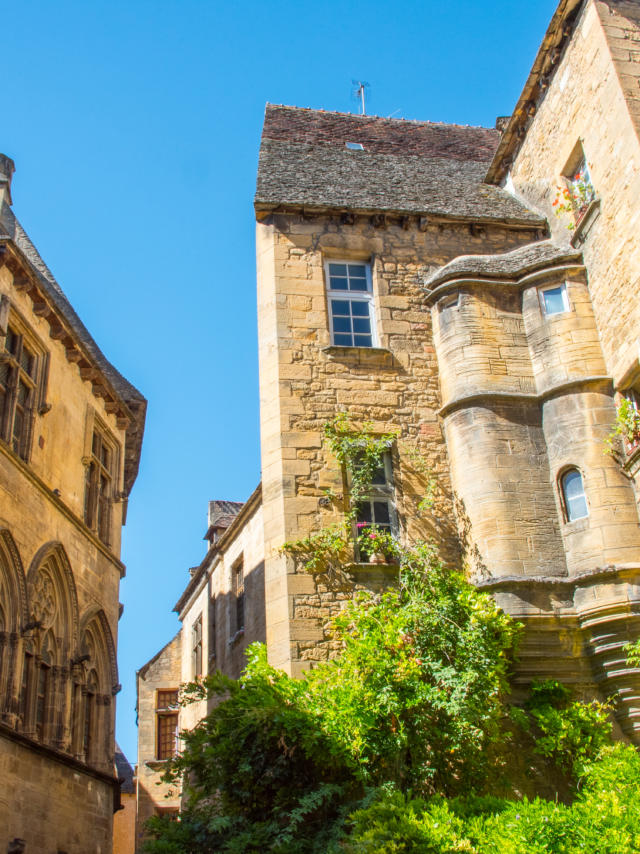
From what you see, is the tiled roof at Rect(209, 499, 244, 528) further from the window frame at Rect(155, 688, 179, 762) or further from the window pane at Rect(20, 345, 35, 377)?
the window pane at Rect(20, 345, 35, 377)

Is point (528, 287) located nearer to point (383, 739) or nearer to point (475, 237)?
point (475, 237)

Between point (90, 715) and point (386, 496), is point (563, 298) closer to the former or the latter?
point (386, 496)

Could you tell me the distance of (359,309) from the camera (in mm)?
13219

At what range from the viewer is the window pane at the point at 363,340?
13.0m

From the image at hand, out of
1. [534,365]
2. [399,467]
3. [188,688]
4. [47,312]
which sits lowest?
[188,688]

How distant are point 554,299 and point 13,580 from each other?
831cm

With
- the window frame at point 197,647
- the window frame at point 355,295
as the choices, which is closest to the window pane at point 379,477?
the window frame at point 355,295

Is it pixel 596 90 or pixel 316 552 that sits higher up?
pixel 596 90

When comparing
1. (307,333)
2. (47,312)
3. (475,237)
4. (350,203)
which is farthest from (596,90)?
(47,312)

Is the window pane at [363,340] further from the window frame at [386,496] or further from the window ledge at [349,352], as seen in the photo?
the window frame at [386,496]

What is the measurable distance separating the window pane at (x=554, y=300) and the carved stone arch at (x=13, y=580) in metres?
7.89

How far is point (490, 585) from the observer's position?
35.4 ft

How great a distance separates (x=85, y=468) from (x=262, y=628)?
422 centimetres

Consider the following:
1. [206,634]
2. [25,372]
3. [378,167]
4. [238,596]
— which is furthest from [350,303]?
[206,634]
